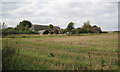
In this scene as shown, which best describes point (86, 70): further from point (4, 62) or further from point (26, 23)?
point (26, 23)

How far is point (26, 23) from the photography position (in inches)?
470

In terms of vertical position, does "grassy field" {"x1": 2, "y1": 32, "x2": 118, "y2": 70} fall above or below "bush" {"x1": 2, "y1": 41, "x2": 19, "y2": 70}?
below

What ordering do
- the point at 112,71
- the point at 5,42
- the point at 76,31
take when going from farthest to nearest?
the point at 76,31 → the point at 5,42 → the point at 112,71

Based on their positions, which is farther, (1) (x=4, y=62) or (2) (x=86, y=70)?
(1) (x=4, y=62)

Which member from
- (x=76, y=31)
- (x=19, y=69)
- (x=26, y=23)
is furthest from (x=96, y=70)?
(x=76, y=31)

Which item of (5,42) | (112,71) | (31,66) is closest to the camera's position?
(112,71)

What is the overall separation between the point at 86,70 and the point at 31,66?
1.84m

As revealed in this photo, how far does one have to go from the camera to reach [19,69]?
3.81 meters

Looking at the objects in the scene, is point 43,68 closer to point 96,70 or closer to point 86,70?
point 86,70

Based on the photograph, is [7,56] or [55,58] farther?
[55,58]

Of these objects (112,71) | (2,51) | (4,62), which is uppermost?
(2,51)

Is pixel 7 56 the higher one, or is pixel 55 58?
pixel 7 56

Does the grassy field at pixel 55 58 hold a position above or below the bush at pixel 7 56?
below

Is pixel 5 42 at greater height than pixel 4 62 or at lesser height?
greater
